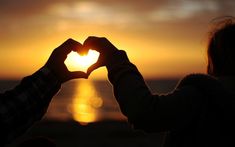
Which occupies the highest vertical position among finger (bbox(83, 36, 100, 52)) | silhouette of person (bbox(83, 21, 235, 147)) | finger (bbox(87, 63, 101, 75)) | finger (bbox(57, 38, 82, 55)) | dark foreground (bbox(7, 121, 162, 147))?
finger (bbox(83, 36, 100, 52))

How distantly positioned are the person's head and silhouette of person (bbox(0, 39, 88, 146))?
803 millimetres

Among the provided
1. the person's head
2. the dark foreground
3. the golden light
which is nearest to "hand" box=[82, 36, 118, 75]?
the person's head

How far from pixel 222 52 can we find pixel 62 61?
93 centimetres

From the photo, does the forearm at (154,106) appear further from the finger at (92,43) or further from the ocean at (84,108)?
the ocean at (84,108)

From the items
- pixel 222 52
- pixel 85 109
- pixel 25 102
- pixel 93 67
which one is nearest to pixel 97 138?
pixel 93 67

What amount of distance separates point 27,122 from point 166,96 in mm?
723

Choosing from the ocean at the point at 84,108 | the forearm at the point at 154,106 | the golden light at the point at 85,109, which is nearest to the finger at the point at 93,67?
the forearm at the point at 154,106

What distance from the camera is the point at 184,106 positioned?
217cm

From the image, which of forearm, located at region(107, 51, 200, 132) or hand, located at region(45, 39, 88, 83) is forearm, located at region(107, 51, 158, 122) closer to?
forearm, located at region(107, 51, 200, 132)

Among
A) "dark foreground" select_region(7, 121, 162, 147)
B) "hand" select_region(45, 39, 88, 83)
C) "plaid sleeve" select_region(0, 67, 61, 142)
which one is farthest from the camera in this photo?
"dark foreground" select_region(7, 121, 162, 147)

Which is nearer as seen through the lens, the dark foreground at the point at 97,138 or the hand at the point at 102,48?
the hand at the point at 102,48

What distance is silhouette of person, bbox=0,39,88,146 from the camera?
7.70ft

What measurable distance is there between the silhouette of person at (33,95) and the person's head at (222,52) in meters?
0.80

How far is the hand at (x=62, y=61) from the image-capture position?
9.23 ft
